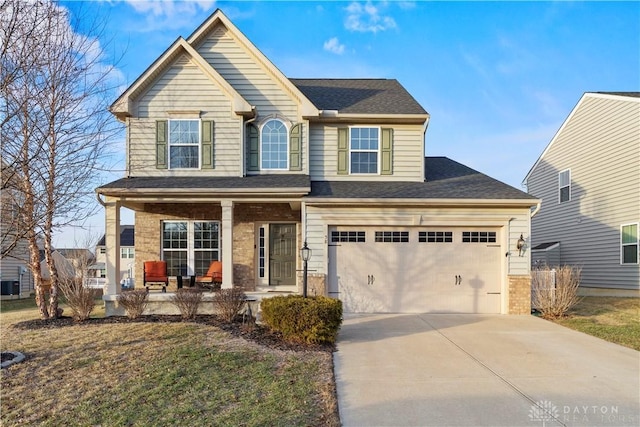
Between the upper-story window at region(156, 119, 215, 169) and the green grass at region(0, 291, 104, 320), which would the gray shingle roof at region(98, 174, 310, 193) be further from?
the green grass at region(0, 291, 104, 320)

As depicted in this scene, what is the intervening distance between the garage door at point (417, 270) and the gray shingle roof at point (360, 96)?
3.68 meters

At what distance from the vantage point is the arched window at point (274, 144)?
12203 mm

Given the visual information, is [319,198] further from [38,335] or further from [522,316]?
[38,335]

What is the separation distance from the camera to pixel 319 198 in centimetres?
1084

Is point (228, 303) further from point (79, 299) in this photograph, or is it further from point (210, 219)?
point (210, 219)

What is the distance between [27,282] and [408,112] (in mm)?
19323

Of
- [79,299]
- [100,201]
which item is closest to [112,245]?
[100,201]

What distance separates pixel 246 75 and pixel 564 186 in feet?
47.1

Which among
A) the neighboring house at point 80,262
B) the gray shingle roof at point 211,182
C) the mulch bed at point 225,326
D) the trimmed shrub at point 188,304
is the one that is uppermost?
the gray shingle roof at point 211,182

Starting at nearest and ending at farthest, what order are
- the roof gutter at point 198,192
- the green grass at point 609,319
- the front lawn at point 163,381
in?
the front lawn at point 163,381 < the green grass at point 609,319 < the roof gutter at point 198,192

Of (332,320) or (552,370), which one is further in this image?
(332,320)

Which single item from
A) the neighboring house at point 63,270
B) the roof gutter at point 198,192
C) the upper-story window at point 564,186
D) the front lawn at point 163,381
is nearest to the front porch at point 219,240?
the roof gutter at point 198,192

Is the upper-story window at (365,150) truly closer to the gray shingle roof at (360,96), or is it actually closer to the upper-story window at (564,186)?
the gray shingle roof at (360,96)

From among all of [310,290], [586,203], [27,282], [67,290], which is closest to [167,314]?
[67,290]
